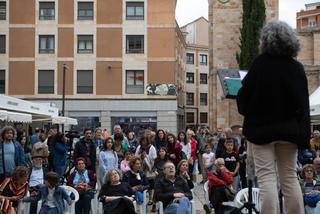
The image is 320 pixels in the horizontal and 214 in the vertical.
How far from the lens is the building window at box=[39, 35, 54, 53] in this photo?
44.2m

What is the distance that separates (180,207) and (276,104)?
5176 mm

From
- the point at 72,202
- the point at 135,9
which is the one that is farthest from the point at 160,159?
the point at 135,9

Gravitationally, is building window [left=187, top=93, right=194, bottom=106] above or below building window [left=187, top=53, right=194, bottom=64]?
below

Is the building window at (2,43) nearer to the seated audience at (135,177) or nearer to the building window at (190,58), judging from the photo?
the building window at (190,58)

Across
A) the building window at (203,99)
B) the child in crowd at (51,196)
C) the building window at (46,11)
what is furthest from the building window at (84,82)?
the child in crowd at (51,196)

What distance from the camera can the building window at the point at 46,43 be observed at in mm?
44188

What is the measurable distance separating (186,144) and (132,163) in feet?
20.7

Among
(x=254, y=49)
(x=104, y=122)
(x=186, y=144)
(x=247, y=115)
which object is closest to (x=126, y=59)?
(x=104, y=122)

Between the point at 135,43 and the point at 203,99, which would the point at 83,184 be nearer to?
the point at 135,43

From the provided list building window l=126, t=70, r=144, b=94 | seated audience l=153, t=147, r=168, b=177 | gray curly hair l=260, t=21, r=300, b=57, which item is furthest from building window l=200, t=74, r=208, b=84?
gray curly hair l=260, t=21, r=300, b=57

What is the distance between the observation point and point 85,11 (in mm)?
44469

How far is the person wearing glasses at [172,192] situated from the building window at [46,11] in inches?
1406

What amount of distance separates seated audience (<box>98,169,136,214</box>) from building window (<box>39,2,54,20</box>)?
1402 inches

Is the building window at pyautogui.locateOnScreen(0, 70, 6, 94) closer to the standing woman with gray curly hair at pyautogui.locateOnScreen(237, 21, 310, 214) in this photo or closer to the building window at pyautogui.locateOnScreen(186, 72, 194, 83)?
the building window at pyautogui.locateOnScreen(186, 72, 194, 83)
